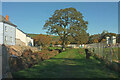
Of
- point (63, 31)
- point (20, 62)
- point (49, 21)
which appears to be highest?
point (49, 21)

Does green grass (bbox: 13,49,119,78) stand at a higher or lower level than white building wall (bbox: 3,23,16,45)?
lower

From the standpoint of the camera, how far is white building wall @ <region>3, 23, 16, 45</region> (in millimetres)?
35156

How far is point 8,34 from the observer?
36.5 m

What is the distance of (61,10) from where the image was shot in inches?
1690

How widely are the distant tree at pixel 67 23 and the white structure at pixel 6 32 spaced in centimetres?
903

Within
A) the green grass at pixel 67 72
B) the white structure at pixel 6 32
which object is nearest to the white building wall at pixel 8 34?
the white structure at pixel 6 32

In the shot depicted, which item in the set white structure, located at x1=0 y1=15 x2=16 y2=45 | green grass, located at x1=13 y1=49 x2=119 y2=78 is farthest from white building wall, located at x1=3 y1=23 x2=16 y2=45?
green grass, located at x1=13 y1=49 x2=119 y2=78

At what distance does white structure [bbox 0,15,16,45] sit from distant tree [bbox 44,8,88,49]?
903 centimetres

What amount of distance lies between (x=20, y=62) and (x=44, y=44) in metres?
38.3

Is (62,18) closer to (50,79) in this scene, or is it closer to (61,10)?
(61,10)

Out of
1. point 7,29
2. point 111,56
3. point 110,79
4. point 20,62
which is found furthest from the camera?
point 7,29

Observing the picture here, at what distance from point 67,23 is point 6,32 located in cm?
1573

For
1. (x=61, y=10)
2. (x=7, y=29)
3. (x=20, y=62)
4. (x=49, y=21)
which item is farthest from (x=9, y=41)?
(x=20, y=62)

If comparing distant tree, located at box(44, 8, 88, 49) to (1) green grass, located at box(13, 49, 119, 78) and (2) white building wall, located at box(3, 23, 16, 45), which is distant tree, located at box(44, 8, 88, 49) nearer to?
(2) white building wall, located at box(3, 23, 16, 45)
